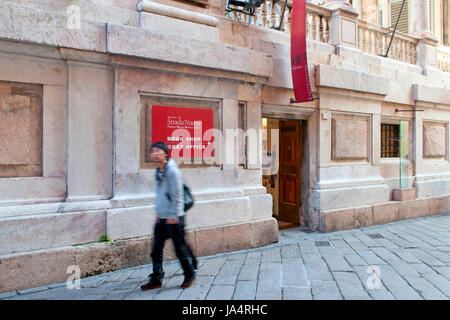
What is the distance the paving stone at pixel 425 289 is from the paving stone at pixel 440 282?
0.06 metres

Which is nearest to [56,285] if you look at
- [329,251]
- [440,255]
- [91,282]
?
[91,282]

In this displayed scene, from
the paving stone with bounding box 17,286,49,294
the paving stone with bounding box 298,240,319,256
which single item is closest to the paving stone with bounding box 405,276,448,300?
the paving stone with bounding box 298,240,319,256

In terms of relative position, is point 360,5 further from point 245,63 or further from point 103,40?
point 103,40

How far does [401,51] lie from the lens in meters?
8.81

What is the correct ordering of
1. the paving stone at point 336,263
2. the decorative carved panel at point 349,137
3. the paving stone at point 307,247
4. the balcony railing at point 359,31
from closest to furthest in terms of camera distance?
the paving stone at point 336,263 → the paving stone at point 307,247 → the balcony railing at point 359,31 → the decorative carved panel at point 349,137

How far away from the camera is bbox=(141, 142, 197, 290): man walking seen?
3.68m

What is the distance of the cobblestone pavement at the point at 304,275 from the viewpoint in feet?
12.2

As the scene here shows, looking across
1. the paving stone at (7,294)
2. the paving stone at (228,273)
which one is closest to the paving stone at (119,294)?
the paving stone at (228,273)

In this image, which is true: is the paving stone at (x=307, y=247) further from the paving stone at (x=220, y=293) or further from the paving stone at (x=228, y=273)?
the paving stone at (x=220, y=293)

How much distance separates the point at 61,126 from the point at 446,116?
9.76 metres

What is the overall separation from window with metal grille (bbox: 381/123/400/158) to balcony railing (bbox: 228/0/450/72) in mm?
1808

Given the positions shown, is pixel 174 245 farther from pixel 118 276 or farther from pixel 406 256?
pixel 406 256
